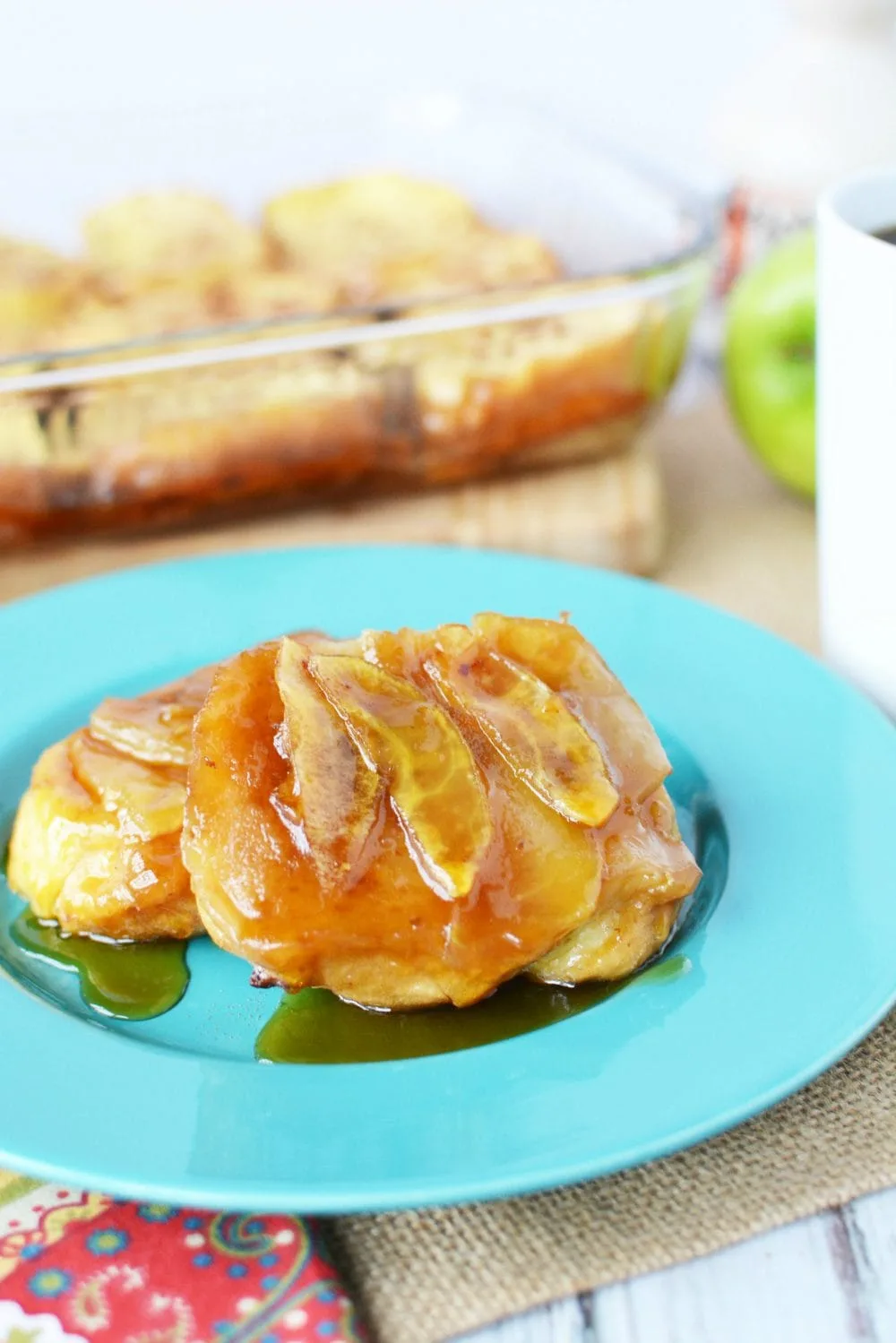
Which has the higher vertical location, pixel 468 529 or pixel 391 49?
pixel 391 49

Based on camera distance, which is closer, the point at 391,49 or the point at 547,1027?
the point at 547,1027

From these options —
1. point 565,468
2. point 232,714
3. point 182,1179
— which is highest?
point 232,714

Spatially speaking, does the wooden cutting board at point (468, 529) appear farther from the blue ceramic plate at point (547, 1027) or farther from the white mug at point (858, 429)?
the white mug at point (858, 429)

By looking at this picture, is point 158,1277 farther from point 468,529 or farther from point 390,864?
point 468,529

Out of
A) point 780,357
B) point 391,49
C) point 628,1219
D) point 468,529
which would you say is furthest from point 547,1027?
point 391,49

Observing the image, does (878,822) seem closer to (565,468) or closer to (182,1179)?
(182,1179)

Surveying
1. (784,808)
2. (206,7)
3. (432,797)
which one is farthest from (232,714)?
(206,7)

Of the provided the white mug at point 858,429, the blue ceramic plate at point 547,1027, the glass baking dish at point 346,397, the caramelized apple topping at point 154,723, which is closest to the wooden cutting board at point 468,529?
the glass baking dish at point 346,397

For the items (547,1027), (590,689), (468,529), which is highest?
(590,689)
